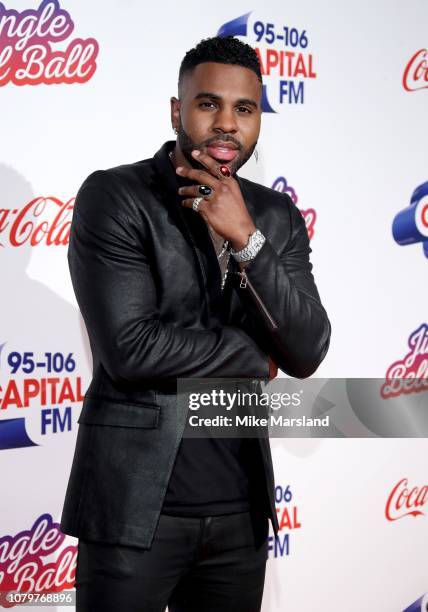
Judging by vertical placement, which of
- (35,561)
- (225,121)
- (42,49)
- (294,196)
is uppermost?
(42,49)

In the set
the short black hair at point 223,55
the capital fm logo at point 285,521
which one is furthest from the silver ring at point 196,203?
the capital fm logo at point 285,521

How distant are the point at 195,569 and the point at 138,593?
16 centimetres

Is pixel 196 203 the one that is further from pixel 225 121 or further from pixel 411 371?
pixel 411 371

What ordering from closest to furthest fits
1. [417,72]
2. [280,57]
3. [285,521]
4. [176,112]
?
[176,112], [280,57], [285,521], [417,72]

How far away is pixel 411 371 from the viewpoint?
3514mm

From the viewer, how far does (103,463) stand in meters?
1.75

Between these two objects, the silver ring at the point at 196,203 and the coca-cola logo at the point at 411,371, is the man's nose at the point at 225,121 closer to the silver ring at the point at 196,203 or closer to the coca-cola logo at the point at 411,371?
the silver ring at the point at 196,203

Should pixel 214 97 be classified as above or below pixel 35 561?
above

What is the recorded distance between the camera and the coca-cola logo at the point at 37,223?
9.50 ft

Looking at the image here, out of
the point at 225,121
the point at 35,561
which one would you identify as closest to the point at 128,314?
the point at 225,121

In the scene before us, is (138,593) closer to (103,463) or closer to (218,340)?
(103,463)

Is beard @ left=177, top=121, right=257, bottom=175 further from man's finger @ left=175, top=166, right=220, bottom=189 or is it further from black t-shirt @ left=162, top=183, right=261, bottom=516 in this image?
black t-shirt @ left=162, top=183, right=261, bottom=516

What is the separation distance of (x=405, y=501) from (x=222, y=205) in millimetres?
2295

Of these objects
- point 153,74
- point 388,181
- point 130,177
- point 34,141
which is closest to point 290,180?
point 388,181
